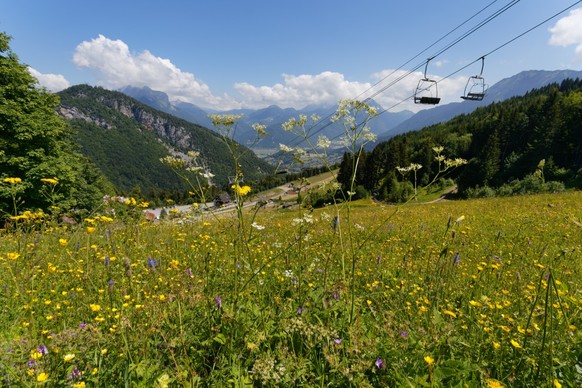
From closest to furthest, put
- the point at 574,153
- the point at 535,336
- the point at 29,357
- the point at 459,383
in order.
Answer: the point at 459,383 < the point at 29,357 < the point at 535,336 < the point at 574,153

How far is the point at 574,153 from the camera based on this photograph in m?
71.9

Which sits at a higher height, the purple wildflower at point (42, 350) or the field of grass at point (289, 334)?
the purple wildflower at point (42, 350)

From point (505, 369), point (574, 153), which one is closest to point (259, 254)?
point (505, 369)

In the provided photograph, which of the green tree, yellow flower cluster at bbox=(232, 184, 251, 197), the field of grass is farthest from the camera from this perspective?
the green tree

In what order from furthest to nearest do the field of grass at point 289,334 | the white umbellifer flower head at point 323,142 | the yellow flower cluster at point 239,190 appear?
the white umbellifer flower head at point 323,142
the yellow flower cluster at point 239,190
the field of grass at point 289,334

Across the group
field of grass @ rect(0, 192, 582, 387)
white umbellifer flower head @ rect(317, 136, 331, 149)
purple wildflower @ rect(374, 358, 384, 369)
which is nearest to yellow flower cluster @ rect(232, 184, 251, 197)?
field of grass @ rect(0, 192, 582, 387)

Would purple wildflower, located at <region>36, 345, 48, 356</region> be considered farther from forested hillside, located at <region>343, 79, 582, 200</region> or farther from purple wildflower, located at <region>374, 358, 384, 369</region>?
forested hillside, located at <region>343, 79, 582, 200</region>

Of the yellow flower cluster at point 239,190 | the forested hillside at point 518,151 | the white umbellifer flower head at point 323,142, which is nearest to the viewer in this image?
the yellow flower cluster at point 239,190

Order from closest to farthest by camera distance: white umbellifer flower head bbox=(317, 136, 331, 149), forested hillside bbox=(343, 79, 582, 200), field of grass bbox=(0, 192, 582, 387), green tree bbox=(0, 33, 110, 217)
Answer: field of grass bbox=(0, 192, 582, 387), white umbellifer flower head bbox=(317, 136, 331, 149), green tree bbox=(0, 33, 110, 217), forested hillside bbox=(343, 79, 582, 200)

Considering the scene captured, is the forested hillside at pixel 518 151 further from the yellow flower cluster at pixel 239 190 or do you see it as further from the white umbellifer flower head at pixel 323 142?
the yellow flower cluster at pixel 239 190

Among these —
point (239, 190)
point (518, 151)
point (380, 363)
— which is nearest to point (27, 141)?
point (239, 190)

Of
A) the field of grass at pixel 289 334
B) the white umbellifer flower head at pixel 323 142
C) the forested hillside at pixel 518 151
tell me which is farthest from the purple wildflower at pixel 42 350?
the forested hillside at pixel 518 151

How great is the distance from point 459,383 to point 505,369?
0.77 meters

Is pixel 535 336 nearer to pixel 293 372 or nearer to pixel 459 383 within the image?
Result: pixel 459 383
